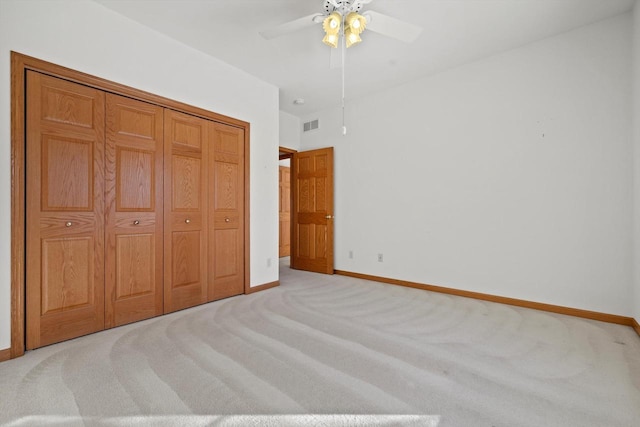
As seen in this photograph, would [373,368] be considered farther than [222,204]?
No

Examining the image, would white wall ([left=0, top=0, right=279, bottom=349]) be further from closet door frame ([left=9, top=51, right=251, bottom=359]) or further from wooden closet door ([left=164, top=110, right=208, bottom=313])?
wooden closet door ([left=164, top=110, right=208, bottom=313])

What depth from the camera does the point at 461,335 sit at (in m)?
2.41

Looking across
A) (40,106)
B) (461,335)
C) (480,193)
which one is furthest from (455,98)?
(40,106)

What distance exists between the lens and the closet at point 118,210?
2160mm

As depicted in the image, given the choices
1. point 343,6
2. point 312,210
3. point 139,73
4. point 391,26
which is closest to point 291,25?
point 343,6

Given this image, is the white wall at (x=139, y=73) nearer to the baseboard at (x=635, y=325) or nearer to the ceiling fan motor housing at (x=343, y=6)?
the ceiling fan motor housing at (x=343, y=6)

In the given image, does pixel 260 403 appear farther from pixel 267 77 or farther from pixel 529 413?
pixel 267 77

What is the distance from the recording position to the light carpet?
1.45 m

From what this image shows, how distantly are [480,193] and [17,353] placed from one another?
4.52 m

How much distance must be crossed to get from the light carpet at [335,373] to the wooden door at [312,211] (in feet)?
6.72

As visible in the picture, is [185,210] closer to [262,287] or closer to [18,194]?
[18,194]

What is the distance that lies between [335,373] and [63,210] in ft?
7.98

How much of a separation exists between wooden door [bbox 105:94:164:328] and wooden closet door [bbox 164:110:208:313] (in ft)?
0.26

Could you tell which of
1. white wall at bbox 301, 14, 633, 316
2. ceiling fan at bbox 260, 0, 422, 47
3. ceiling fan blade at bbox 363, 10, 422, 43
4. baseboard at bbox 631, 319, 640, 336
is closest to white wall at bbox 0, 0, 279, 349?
ceiling fan at bbox 260, 0, 422, 47
